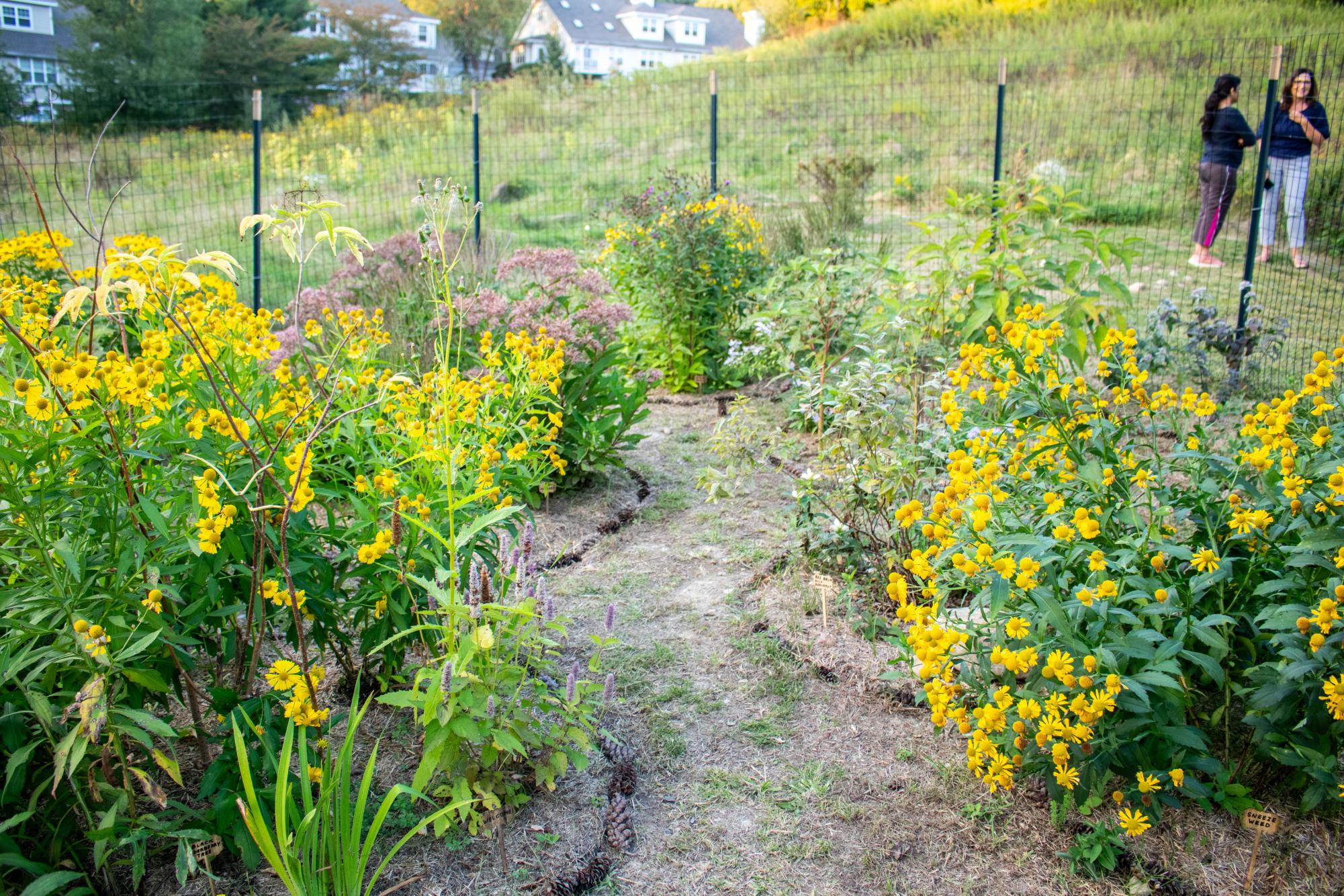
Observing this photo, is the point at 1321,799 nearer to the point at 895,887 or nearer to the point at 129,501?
the point at 895,887

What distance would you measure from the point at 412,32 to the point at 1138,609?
47695 mm

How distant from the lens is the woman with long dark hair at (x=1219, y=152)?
6887 millimetres

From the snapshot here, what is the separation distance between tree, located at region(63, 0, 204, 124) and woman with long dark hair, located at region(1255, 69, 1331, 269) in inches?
810

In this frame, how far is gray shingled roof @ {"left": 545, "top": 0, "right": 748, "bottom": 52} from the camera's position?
155ft

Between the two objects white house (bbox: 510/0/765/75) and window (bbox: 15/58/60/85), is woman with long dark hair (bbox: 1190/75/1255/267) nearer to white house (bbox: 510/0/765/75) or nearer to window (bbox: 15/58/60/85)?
window (bbox: 15/58/60/85)

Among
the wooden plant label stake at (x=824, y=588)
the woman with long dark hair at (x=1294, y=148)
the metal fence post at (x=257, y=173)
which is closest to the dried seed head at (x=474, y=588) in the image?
the wooden plant label stake at (x=824, y=588)

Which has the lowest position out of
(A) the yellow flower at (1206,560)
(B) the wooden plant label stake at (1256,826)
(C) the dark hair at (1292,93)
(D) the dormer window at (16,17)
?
(B) the wooden plant label stake at (1256,826)

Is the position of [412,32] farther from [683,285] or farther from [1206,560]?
[1206,560]

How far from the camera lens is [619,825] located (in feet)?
6.40

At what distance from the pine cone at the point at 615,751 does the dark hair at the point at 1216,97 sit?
7.15 meters

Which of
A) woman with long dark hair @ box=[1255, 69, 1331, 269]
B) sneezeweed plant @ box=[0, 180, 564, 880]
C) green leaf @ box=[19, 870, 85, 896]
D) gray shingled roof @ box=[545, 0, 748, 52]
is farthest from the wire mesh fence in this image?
gray shingled roof @ box=[545, 0, 748, 52]

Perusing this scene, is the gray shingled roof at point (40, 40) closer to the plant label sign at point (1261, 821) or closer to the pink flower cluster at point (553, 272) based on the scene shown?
the pink flower cluster at point (553, 272)

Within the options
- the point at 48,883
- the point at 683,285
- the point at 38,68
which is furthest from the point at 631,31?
the point at 48,883

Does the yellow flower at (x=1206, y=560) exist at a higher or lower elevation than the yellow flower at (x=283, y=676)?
higher
